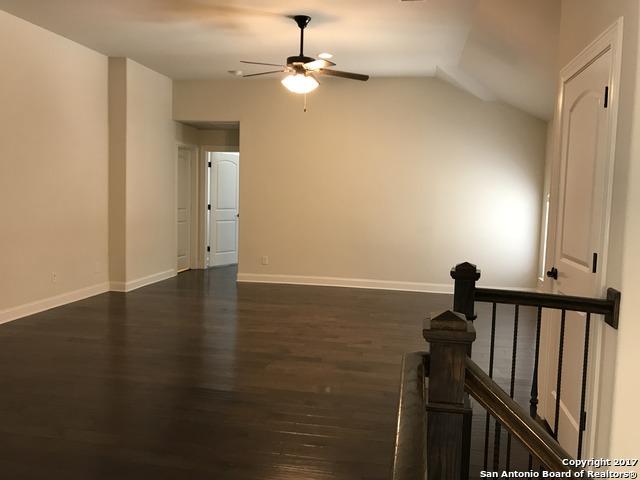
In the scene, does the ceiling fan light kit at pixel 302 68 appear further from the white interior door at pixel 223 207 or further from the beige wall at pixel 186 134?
the white interior door at pixel 223 207

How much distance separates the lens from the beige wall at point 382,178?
7.39 m

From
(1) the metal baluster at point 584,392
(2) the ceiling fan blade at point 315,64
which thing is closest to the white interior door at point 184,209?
(2) the ceiling fan blade at point 315,64

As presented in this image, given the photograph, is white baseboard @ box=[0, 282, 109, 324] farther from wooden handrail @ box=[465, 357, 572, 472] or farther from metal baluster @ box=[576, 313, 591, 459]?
wooden handrail @ box=[465, 357, 572, 472]

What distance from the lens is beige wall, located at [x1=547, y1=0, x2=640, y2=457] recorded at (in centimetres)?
214

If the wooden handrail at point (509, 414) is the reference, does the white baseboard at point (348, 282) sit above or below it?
below

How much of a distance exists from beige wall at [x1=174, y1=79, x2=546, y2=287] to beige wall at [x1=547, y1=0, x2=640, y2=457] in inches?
203

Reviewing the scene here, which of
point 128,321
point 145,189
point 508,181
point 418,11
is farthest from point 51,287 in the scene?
point 508,181

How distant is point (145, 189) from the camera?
24.4ft

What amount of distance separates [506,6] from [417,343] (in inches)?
117

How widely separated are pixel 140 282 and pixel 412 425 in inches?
269

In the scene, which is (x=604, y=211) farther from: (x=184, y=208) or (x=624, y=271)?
(x=184, y=208)

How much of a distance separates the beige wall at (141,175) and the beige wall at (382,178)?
2.11 feet

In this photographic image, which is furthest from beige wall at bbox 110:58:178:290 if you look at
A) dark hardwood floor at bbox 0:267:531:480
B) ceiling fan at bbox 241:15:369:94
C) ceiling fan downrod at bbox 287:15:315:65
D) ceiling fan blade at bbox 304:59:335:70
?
ceiling fan blade at bbox 304:59:335:70

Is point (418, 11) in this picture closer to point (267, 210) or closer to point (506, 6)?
point (506, 6)
